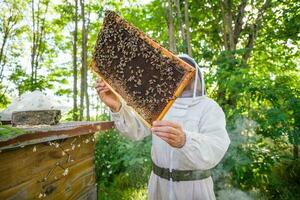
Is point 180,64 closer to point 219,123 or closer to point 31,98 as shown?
point 219,123

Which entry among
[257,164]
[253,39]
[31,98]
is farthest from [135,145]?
[253,39]

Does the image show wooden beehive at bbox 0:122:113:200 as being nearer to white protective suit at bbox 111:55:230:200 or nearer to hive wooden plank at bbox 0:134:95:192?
hive wooden plank at bbox 0:134:95:192

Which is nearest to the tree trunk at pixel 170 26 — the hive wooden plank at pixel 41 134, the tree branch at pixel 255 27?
the tree branch at pixel 255 27

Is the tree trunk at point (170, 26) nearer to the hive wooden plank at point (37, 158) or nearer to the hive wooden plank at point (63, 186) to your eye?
the hive wooden plank at point (63, 186)

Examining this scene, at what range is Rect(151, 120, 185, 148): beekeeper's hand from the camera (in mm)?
1790

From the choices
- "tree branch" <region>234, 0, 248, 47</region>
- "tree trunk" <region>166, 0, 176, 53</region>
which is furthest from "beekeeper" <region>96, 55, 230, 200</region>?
"tree branch" <region>234, 0, 248, 47</region>

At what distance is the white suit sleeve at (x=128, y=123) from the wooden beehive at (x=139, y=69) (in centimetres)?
44

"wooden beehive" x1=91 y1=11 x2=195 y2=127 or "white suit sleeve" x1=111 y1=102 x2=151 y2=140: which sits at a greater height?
"wooden beehive" x1=91 y1=11 x2=195 y2=127

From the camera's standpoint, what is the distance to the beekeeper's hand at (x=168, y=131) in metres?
1.79

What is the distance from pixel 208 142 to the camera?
217 cm

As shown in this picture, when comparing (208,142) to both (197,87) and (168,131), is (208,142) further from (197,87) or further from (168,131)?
(197,87)

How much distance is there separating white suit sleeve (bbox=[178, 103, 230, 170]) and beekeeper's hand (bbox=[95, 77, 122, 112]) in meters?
0.74

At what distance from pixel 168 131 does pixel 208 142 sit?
509mm

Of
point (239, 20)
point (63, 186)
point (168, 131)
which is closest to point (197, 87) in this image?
point (168, 131)
